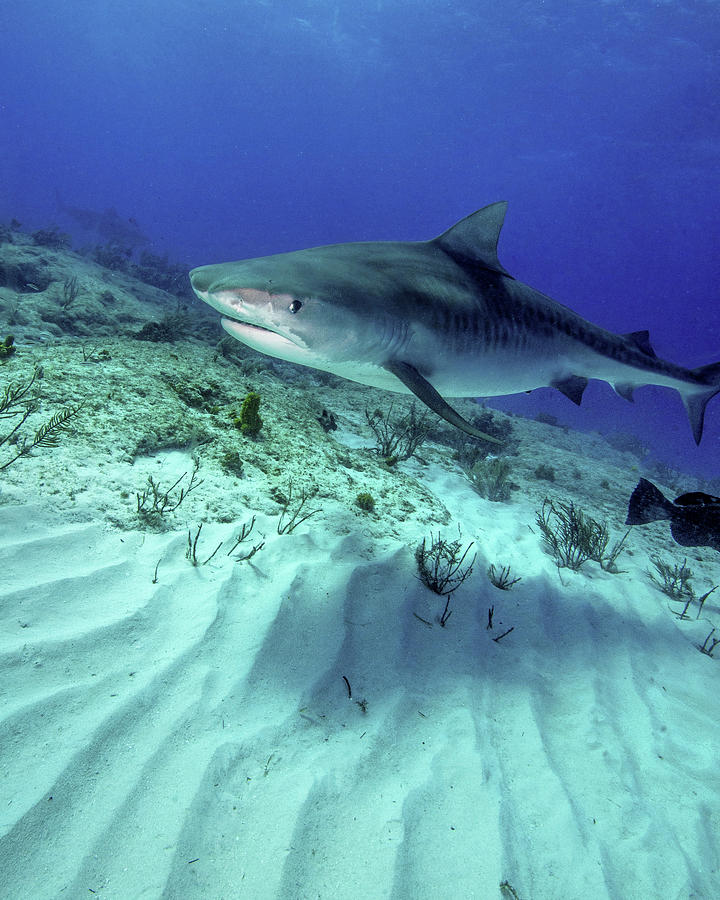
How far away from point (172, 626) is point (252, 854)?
3.98 feet

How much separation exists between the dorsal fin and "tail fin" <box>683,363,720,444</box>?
11.5ft

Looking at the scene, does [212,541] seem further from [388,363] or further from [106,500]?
[388,363]

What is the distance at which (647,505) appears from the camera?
14.7ft

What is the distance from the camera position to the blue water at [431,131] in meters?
45.2

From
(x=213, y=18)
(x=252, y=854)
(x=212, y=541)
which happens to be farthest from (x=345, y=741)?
(x=213, y=18)

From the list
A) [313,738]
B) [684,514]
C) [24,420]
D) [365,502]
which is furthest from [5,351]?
[684,514]

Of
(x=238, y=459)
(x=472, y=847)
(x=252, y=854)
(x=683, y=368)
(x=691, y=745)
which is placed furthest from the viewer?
(x=683, y=368)

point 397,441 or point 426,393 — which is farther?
point 397,441

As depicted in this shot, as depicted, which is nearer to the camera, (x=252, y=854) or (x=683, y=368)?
(x=252, y=854)

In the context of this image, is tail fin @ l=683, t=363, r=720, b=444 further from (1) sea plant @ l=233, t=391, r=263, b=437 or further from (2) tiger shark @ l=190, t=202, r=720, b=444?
(1) sea plant @ l=233, t=391, r=263, b=437

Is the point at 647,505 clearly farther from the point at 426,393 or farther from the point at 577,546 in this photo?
the point at 426,393

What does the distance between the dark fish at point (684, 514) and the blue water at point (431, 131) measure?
112 feet

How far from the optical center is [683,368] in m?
5.45

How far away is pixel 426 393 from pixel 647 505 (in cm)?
305
